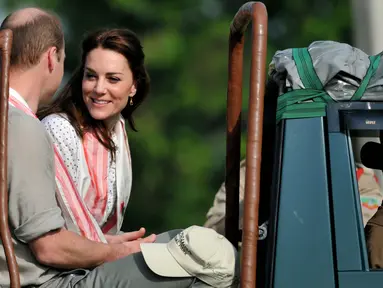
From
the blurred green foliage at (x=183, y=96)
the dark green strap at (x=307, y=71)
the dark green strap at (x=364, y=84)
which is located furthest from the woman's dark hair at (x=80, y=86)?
the blurred green foliage at (x=183, y=96)

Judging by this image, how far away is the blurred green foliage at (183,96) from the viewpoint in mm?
9328

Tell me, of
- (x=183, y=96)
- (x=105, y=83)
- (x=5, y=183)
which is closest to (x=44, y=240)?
(x=5, y=183)

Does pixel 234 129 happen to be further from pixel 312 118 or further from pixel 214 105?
pixel 214 105

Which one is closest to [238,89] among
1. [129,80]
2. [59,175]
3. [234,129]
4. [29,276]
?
[234,129]

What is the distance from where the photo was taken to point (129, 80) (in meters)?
3.73

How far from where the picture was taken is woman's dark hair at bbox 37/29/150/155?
11.5 ft

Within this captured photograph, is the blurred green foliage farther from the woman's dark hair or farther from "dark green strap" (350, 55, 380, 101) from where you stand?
"dark green strap" (350, 55, 380, 101)

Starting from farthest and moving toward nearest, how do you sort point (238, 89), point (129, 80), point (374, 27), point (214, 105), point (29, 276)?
point (214, 105) → point (374, 27) → point (129, 80) → point (238, 89) → point (29, 276)

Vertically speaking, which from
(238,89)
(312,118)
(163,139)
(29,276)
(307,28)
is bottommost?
(29,276)

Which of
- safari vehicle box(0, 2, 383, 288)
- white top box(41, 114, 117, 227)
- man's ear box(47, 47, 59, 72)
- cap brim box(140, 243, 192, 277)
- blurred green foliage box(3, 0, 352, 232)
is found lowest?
cap brim box(140, 243, 192, 277)

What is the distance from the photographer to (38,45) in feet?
9.89

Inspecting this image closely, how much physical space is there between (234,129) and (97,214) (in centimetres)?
63

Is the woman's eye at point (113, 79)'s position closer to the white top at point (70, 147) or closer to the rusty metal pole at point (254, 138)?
the white top at point (70, 147)

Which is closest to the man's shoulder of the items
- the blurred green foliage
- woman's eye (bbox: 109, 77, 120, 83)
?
woman's eye (bbox: 109, 77, 120, 83)
